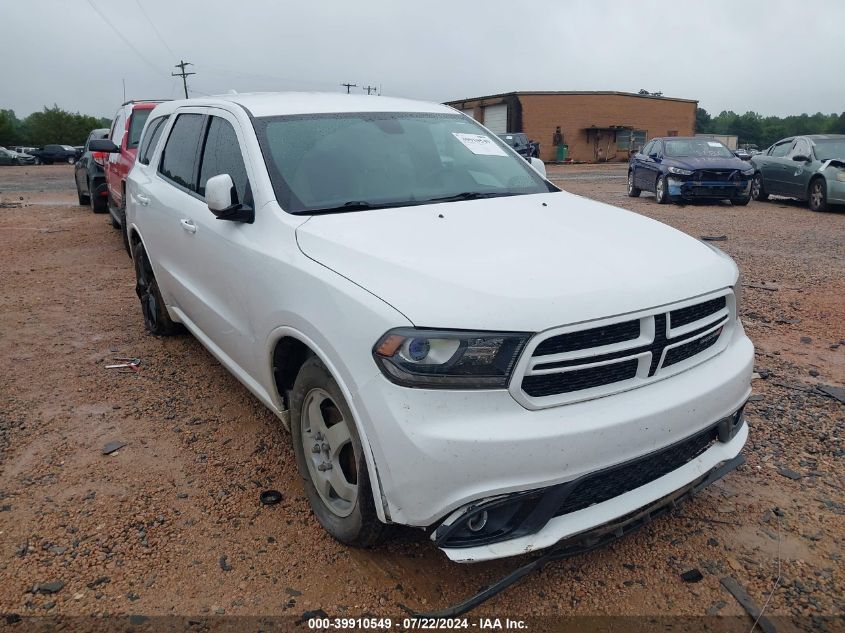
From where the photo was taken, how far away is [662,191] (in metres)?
14.9

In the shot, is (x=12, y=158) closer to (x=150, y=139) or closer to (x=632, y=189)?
(x=632, y=189)

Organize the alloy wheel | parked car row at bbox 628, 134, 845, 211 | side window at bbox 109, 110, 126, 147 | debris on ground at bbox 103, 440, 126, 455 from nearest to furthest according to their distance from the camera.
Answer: the alloy wheel < debris on ground at bbox 103, 440, 126, 455 < side window at bbox 109, 110, 126, 147 < parked car row at bbox 628, 134, 845, 211

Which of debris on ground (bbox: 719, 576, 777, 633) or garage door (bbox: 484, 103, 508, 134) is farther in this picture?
garage door (bbox: 484, 103, 508, 134)

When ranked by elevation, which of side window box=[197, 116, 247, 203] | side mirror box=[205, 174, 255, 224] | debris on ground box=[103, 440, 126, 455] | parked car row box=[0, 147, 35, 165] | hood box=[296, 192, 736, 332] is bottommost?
debris on ground box=[103, 440, 126, 455]

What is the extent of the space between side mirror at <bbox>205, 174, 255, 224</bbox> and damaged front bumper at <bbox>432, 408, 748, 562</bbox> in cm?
172

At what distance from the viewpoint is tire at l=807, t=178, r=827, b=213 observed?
13.2 meters

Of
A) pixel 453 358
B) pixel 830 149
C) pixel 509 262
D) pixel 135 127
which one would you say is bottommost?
pixel 453 358

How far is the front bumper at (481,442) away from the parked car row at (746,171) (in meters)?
13.2

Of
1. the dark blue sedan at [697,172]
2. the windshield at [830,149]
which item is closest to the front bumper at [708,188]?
the dark blue sedan at [697,172]

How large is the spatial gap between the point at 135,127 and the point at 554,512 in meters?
8.67

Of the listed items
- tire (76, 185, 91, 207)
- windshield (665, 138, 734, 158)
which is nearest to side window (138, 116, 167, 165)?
tire (76, 185, 91, 207)

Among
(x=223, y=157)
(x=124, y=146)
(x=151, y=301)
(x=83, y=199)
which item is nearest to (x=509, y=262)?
(x=223, y=157)

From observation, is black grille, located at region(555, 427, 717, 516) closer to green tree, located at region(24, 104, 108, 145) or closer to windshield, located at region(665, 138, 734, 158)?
windshield, located at region(665, 138, 734, 158)

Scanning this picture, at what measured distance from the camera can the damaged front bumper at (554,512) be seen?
2164 mm
